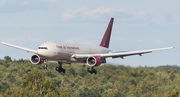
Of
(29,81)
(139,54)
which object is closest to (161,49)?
(139,54)

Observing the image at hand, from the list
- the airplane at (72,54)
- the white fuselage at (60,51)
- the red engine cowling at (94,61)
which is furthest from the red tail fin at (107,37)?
the red engine cowling at (94,61)

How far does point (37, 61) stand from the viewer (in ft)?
268

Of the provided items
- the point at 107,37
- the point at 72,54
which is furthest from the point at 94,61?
the point at 107,37

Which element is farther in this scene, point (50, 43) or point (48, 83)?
point (48, 83)

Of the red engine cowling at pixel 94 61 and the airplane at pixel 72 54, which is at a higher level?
the airplane at pixel 72 54

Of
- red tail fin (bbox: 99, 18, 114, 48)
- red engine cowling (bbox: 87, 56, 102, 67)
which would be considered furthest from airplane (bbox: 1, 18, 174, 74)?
red tail fin (bbox: 99, 18, 114, 48)

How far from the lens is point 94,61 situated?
268 feet

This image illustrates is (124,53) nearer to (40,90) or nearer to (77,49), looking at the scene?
(77,49)

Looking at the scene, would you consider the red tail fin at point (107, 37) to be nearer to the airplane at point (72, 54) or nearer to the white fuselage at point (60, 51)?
the airplane at point (72, 54)

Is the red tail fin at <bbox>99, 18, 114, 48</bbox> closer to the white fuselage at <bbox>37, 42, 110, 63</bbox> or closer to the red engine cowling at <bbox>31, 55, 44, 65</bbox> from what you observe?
the white fuselage at <bbox>37, 42, 110, 63</bbox>

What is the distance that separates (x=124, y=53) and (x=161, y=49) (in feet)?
25.5

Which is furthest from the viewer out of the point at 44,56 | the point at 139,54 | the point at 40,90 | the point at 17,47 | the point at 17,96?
the point at 40,90

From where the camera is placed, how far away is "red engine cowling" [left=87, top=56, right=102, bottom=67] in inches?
3172

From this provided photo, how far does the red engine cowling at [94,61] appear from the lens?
80.6 meters
